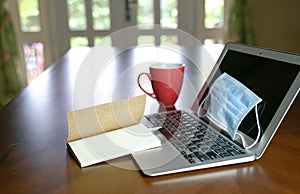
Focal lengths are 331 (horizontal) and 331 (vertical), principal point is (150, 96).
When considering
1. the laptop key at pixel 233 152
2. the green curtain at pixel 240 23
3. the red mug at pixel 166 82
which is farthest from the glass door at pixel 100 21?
the laptop key at pixel 233 152

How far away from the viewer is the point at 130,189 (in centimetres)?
54

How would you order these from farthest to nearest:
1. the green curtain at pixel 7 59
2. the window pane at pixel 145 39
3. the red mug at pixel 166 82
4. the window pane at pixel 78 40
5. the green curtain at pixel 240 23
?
1. the window pane at pixel 78 40
2. the window pane at pixel 145 39
3. the green curtain at pixel 240 23
4. the green curtain at pixel 7 59
5. the red mug at pixel 166 82

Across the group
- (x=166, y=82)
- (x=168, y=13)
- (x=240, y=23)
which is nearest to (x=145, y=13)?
(x=168, y=13)

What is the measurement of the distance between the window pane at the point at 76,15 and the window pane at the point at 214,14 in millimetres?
1136

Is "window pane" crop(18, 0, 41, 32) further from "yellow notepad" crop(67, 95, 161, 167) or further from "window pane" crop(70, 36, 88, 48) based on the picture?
"yellow notepad" crop(67, 95, 161, 167)

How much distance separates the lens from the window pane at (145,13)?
3.04 m

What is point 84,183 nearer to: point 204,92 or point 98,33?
point 204,92

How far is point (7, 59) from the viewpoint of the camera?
266 centimetres

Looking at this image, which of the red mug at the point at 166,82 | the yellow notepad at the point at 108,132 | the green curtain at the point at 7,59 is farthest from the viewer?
the green curtain at the point at 7,59

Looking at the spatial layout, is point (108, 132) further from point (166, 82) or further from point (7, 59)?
point (7, 59)

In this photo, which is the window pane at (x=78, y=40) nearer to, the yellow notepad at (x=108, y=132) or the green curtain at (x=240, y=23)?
the green curtain at (x=240, y=23)

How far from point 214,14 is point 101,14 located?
3.44 feet

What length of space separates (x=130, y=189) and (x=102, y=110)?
8.7 inches

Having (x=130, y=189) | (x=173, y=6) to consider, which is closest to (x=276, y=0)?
(x=173, y=6)
